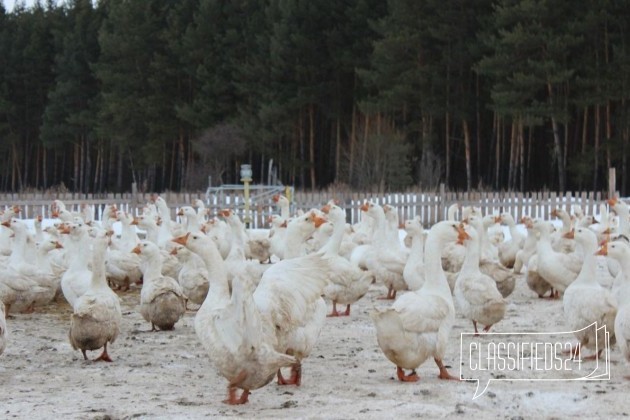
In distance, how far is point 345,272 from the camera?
1087 centimetres

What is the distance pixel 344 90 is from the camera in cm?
4294

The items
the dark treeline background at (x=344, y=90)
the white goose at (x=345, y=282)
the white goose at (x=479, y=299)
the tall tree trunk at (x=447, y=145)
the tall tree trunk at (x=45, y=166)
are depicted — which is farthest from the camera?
the tall tree trunk at (x=45, y=166)

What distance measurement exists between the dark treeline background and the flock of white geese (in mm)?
19114

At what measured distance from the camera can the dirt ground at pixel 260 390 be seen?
6301 millimetres

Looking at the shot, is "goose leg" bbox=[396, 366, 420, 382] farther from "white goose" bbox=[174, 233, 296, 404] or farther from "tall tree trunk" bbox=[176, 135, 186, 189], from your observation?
"tall tree trunk" bbox=[176, 135, 186, 189]

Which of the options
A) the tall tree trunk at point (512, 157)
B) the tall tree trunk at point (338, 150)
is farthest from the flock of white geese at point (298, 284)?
the tall tree trunk at point (338, 150)

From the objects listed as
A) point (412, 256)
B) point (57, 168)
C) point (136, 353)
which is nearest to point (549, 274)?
point (412, 256)

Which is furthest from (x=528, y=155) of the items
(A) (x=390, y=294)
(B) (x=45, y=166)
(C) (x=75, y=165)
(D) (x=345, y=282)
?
(B) (x=45, y=166)

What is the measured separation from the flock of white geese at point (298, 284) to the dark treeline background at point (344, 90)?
1911cm

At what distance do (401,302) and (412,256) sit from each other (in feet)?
13.0

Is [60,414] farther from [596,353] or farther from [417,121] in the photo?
[417,121]

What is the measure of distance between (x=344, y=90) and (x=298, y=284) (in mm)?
36251

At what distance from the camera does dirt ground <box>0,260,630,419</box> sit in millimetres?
6301

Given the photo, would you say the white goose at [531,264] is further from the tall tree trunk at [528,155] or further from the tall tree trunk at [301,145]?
the tall tree trunk at [301,145]
